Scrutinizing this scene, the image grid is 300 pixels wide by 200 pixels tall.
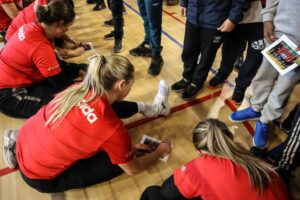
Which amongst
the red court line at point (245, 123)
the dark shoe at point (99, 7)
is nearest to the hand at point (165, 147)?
the red court line at point (245, 123)

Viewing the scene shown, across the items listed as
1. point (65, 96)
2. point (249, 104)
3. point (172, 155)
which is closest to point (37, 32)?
point (65, 96)

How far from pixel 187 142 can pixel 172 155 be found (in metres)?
0.17

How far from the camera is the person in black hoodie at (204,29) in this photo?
1784 millimetres

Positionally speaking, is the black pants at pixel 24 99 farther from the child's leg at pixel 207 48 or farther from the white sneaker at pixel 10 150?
the child's leg at pixel 207 48

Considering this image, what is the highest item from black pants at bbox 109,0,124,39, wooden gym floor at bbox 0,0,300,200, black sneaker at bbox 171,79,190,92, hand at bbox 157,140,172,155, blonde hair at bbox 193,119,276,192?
blonde hair at bbox 193,119,276,192

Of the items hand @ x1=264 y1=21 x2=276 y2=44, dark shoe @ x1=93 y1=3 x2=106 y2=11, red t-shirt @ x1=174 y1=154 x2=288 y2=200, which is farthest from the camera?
dark shoe @ x1=93 y1=3 x2=106 y2=11

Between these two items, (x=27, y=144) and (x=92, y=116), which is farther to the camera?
(x=27, y=144)

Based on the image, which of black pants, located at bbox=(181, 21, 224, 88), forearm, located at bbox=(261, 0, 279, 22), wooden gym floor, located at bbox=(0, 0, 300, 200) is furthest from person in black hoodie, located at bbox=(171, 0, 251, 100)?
wooden gym floor, located at bbox=(0, 0, 300, 200)

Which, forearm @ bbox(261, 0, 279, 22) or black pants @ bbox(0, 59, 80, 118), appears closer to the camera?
forearm @ bbox(261, 0, 279, 22)

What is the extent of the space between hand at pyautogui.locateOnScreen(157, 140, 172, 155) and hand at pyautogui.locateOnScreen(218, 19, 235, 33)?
2.95ft

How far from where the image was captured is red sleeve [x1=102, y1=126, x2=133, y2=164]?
136 centimetres

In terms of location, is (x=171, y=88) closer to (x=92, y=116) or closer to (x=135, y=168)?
(x=135, y=168)

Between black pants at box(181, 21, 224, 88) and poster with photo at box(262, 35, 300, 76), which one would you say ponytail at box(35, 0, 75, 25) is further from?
poster with photo at box(262, 35, 300, 76)

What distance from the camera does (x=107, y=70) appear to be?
1344 millimetres
